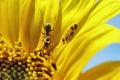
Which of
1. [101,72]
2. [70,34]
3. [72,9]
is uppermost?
A: [72,9]

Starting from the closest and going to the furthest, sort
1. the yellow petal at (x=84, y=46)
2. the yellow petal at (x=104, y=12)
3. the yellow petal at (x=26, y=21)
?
the yellow petal at (x=84, y=46) < the yellow petal at (x=104, y=12) < the yellow petal at (x=26, y=21)

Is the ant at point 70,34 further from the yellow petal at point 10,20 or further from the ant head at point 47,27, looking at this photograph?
the yellow petal at point 10,20

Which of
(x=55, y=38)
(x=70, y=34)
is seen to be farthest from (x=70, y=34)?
(x=55, y=38)

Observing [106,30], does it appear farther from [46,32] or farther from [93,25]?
[46,32]

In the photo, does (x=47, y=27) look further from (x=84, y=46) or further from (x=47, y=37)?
(x=84, y=46)

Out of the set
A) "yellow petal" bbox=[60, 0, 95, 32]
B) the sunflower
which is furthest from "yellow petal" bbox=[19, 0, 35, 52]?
"yellow petal" bbox=[60, 0, 95, 32]

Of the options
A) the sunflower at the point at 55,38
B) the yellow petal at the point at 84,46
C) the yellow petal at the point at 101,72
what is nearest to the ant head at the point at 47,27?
the sunflower at the point at 55,38
